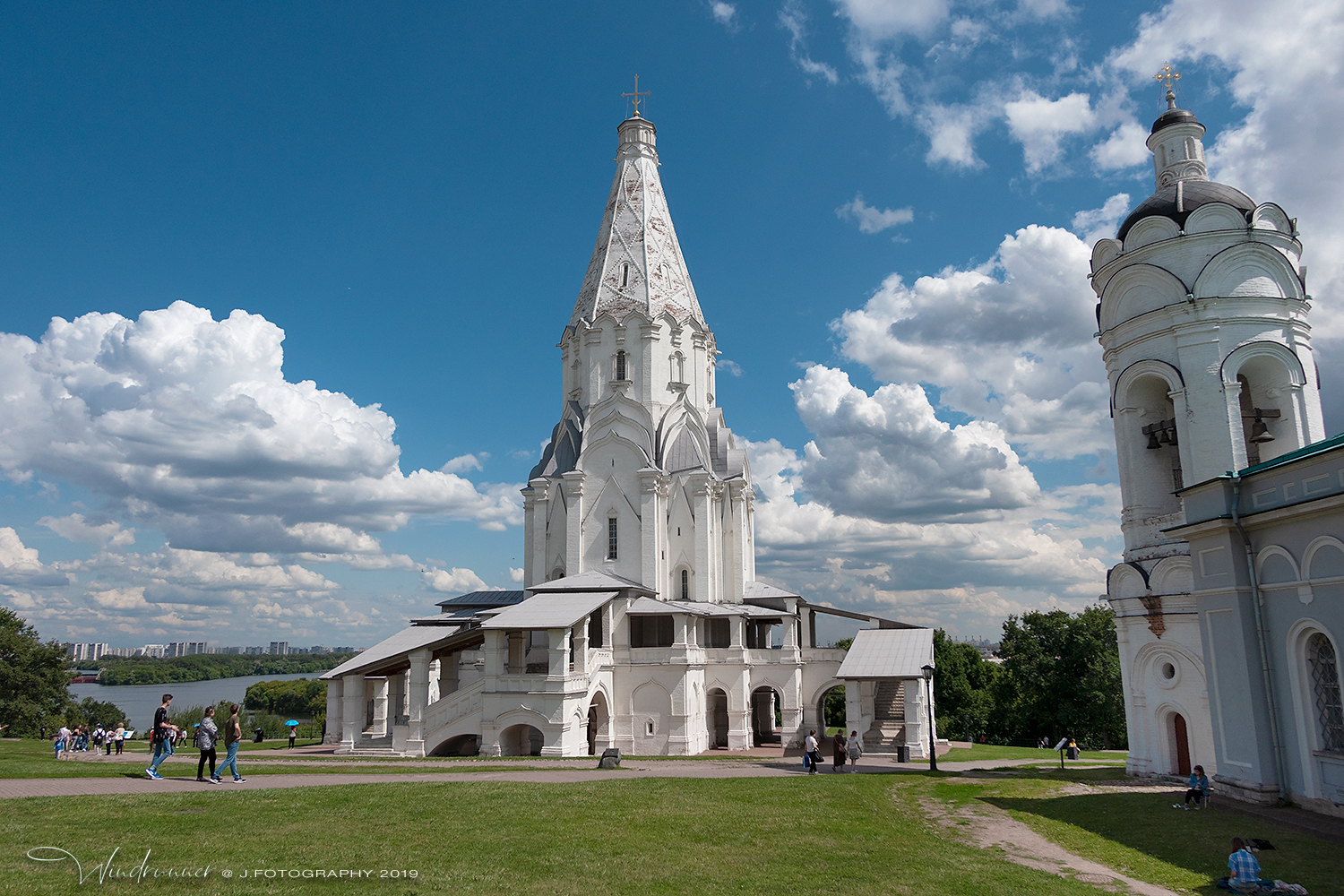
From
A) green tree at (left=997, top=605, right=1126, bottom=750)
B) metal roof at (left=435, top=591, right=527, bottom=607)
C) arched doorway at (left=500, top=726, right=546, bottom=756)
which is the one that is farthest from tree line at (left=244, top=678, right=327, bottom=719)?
green tree at (left=997, top=605, right=1126, bottom=750)

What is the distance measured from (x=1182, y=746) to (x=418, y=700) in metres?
21.4

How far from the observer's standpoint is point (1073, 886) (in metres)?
9.31

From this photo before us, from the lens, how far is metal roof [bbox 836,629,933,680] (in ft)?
89.7

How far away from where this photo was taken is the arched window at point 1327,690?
40.6 ft

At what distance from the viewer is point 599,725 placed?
3041cm

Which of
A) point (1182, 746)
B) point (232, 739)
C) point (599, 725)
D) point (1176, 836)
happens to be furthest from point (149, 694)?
point (1176, 836)

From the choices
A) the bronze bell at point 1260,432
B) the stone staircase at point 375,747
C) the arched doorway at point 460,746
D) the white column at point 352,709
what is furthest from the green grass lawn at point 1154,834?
the white column at point 352,709

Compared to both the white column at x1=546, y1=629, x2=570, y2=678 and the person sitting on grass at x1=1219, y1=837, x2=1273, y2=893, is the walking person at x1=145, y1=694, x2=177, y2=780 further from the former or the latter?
the person sitting on grass at x1=1219, y1=837, x2=1273, y2=893

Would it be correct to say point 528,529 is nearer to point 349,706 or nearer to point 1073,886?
point 349,706

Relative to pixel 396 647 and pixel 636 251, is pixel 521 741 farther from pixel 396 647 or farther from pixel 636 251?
pixel 636 251

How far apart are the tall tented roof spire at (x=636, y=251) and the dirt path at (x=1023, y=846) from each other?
26394 millimetres

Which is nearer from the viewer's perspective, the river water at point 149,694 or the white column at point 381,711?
the white column at point 381,711

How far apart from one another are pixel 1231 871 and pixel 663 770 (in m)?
12.7

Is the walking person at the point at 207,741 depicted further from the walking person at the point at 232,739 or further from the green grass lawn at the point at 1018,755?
the green grass lawn at the point at 1018,755
